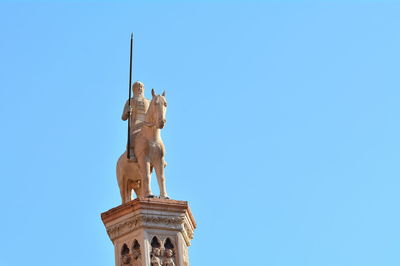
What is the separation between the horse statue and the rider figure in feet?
0.28

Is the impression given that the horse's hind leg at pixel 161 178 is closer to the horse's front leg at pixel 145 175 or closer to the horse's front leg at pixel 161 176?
the horse's front leg at pixel 161 176

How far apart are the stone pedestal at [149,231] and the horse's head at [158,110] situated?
1484 mm

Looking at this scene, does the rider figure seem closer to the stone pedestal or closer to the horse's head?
the horse's head

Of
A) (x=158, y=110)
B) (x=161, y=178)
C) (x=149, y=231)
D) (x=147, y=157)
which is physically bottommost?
(x=149, y=231)

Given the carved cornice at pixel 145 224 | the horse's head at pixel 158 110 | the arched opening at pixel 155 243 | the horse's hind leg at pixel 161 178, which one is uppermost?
the horse's head at pixel 158 110

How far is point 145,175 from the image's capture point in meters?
16.9

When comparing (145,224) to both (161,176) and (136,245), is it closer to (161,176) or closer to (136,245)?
(136,245)

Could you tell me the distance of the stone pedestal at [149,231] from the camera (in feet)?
52.3

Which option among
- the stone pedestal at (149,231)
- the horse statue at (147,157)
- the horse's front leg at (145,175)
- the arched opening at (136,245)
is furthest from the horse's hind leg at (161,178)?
the arched opening at (136,245)

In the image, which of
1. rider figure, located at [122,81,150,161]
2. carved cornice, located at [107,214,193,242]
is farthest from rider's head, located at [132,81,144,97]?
carved cornice, located at [107,214,193,242]

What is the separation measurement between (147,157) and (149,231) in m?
1.49

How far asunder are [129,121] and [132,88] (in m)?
0.79

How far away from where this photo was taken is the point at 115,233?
16.4m

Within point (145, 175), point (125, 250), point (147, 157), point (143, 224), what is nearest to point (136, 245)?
point (125, 250)
